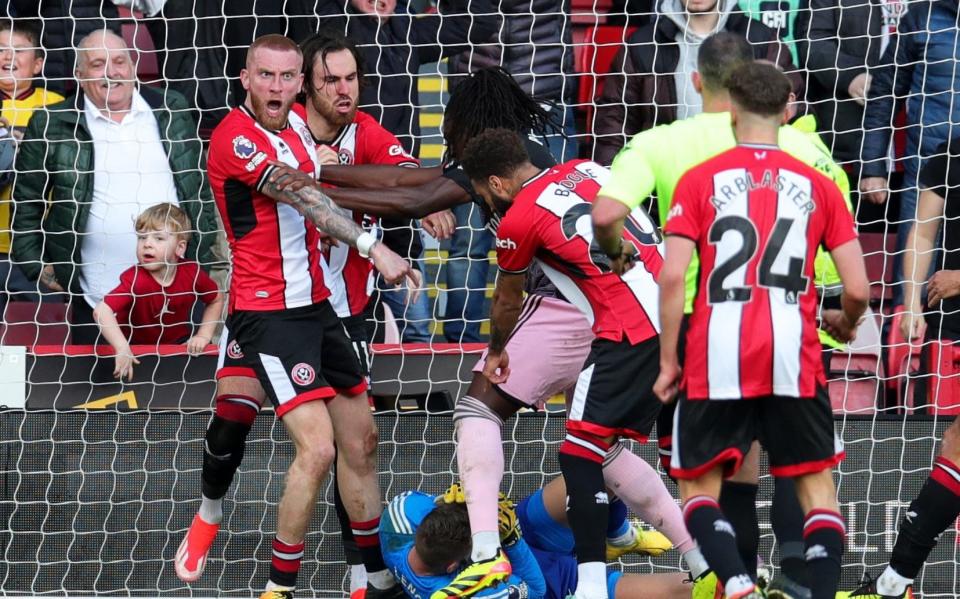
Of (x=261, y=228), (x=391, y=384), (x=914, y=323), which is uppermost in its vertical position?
(x=261, y=228)

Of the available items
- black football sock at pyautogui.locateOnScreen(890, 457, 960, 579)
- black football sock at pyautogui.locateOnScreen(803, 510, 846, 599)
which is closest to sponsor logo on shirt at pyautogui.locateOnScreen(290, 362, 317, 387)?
black football sock at pyautogui.locateOnScreen(803, 510, 846, 599)

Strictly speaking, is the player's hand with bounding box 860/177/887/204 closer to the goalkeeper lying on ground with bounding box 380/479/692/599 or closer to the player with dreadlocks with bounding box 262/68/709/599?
the player with dreadlocks with bounding box 262/68/709/599

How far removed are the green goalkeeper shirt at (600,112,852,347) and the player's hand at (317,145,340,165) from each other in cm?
185

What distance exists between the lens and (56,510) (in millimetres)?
7145

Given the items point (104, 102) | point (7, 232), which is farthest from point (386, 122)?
point (7, 232)

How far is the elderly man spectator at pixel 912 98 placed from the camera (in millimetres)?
8500

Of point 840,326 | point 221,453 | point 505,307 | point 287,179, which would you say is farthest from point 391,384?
point 840,326

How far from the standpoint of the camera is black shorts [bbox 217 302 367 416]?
6.45m

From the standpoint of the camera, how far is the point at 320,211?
6.38 m

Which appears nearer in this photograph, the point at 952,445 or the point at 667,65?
the point at 952,445

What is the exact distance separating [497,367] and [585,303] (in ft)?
1.36

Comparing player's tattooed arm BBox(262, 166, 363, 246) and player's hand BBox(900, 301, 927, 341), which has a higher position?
player's tattooed arm BBox(262, 166, 363, 246)

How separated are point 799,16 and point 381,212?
11.1 ft

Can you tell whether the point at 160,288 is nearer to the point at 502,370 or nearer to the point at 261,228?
the point at 261,228
